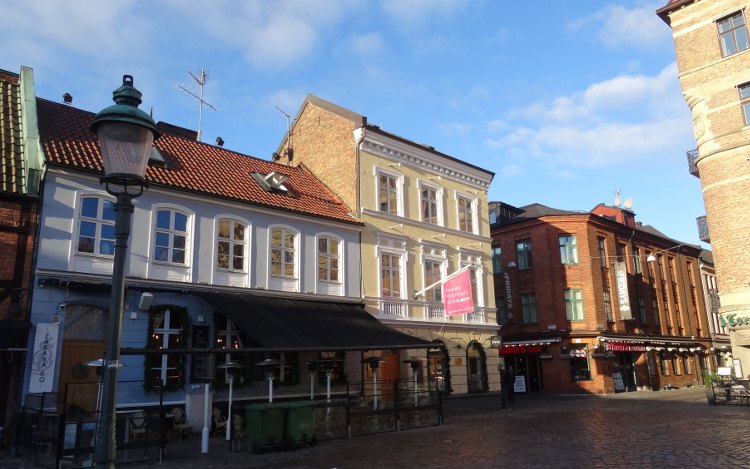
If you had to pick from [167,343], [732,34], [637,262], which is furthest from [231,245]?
[637,262]

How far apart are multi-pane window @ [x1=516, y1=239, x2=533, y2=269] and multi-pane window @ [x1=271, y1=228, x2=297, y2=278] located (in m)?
21.6

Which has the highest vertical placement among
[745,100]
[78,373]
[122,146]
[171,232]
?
[745,100]

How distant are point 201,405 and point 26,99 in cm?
1060

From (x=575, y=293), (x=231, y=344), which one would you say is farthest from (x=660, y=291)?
(x=231, y=344)

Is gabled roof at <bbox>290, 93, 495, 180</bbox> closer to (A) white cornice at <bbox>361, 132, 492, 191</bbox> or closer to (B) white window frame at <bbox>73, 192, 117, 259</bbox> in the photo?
(A) white cornice at <bbox>361, 132, 492, 191</bbox>

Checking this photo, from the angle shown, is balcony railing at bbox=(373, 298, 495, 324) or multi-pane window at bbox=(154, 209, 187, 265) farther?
balcony railing at bbox=(373, 298, 495, 324)

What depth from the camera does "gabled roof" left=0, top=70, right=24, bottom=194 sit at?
1498 cm

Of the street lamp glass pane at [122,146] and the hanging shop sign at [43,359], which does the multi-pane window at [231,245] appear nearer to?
the hanging shop sign at [43,359]

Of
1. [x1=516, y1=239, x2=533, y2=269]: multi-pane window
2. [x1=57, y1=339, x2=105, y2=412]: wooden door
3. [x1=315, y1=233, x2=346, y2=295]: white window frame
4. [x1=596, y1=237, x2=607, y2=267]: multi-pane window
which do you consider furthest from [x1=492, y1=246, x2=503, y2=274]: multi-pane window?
[x1=57, y1=339, x2=105, y2=412]: wooden door

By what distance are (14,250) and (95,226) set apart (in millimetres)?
2109

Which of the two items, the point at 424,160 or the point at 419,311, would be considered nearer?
the point at 419,311

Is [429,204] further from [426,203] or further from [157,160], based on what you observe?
[157,160]

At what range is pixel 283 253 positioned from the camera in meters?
20.2

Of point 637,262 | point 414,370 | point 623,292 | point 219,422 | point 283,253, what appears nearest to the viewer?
point 219,422
